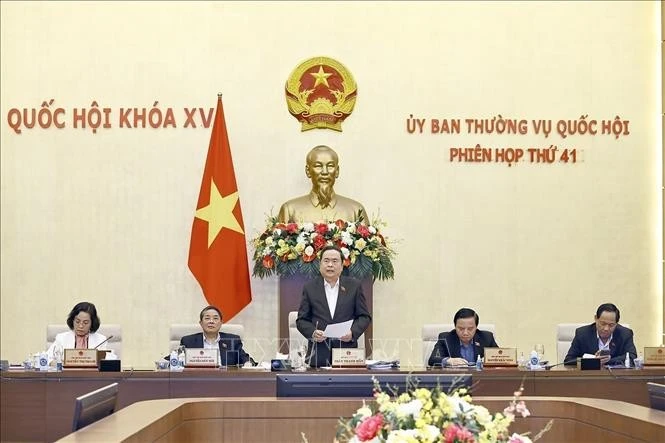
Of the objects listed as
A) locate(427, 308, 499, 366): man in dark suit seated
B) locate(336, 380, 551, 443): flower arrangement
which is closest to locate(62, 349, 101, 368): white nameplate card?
locate(427, 308, 499, 366): man in dark suit seated

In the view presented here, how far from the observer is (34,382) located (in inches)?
253

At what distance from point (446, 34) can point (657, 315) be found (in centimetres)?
303

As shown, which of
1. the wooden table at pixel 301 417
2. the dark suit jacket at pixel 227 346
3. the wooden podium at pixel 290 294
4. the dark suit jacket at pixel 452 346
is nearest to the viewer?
the wooden table at pixel 301 417

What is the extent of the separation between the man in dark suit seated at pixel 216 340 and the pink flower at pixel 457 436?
4.20m

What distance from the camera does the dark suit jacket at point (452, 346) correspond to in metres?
6.76

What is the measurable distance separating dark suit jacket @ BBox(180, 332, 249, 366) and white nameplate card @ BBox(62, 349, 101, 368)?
0.70m

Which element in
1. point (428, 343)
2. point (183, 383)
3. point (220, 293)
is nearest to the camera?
point (183, 383)

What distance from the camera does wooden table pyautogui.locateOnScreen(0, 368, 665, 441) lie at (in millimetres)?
6262

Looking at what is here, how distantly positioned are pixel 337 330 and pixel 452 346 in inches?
29.8

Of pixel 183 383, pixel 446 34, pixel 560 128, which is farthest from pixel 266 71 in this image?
pixel 183 383

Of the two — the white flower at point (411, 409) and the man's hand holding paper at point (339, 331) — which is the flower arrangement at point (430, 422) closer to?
the white flower at point (411, 409)

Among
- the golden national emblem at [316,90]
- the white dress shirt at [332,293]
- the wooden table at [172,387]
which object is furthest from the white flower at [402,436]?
the golden national emblem at [316,90]

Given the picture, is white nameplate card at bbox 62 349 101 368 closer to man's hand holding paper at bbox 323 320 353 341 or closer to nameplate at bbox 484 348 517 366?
man's hand holding paper at bbox 323 320 353 341

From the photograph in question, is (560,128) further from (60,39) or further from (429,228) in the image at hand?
(60,39)
